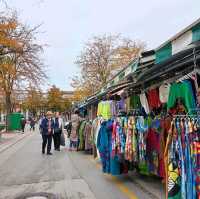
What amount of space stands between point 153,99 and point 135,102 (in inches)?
41.7

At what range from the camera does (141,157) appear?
6.55m

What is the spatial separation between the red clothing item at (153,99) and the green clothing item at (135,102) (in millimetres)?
716

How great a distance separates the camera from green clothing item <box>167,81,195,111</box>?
4.60 meters

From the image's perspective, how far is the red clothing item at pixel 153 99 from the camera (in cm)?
664

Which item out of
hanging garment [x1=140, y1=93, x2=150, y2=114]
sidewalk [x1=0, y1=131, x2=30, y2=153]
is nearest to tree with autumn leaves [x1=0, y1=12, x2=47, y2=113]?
sidewalk [x1=0, y1=131, x2=30, y2=153]

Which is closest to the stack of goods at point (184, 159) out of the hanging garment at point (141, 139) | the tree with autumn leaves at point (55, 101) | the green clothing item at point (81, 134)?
the hanging garment at point (141, 139)

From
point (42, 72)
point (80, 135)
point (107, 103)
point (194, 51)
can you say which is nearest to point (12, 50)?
point (80, 135)

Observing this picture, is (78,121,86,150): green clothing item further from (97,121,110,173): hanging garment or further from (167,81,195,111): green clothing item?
(167,81,195,111): green clothing item

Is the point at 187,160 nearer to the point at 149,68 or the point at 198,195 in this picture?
the point at 198,195

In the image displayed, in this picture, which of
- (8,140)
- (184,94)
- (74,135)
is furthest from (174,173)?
(8,140)

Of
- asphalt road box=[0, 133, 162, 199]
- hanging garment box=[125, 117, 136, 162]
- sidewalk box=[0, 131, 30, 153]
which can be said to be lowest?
asphalt road box=[0, 133, 162, 199]

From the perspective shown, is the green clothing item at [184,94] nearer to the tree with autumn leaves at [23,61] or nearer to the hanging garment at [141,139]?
the hanging garment at [141,139]

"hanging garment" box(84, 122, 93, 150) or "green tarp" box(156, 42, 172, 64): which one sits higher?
"green tarp" box(156, 42, 172, 64)

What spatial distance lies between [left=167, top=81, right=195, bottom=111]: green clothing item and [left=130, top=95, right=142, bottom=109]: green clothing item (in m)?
2.60
